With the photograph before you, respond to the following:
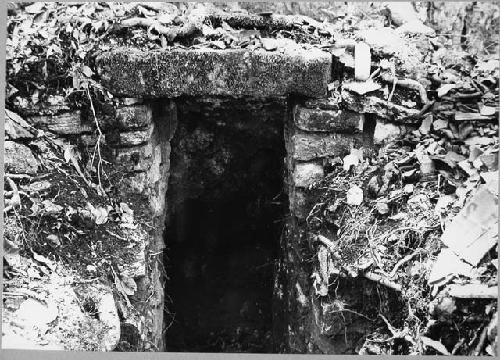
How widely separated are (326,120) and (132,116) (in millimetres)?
766

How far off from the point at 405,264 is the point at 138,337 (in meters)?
1.11

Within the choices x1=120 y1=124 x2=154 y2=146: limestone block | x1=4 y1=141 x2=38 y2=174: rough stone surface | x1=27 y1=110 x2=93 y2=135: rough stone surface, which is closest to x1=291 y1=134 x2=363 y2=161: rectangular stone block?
x1=120 y1=124 x2=154 y2=146: limestone block

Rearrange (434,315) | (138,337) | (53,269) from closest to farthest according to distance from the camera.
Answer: (434,315) → (53,269) → (138,337)

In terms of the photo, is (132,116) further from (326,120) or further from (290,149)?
(326,120)

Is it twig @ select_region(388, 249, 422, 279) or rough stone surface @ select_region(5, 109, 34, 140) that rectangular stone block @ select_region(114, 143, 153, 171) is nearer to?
rough stone surface @ select_region(5, 109, 34, 140)

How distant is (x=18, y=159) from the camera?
243cm

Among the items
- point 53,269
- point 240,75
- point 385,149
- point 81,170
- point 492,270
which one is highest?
point 240,75

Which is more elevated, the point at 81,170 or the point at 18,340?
the point at 81,170

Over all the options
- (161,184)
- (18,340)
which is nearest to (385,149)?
(161,184)

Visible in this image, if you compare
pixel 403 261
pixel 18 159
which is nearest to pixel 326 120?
pixel 403 261

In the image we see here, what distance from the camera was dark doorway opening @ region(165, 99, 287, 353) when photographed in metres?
2.75

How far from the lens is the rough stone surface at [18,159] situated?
2.42 metres

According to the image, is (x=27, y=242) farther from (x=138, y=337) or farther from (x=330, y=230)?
(x=330, y=230)

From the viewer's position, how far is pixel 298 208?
2.62 m
